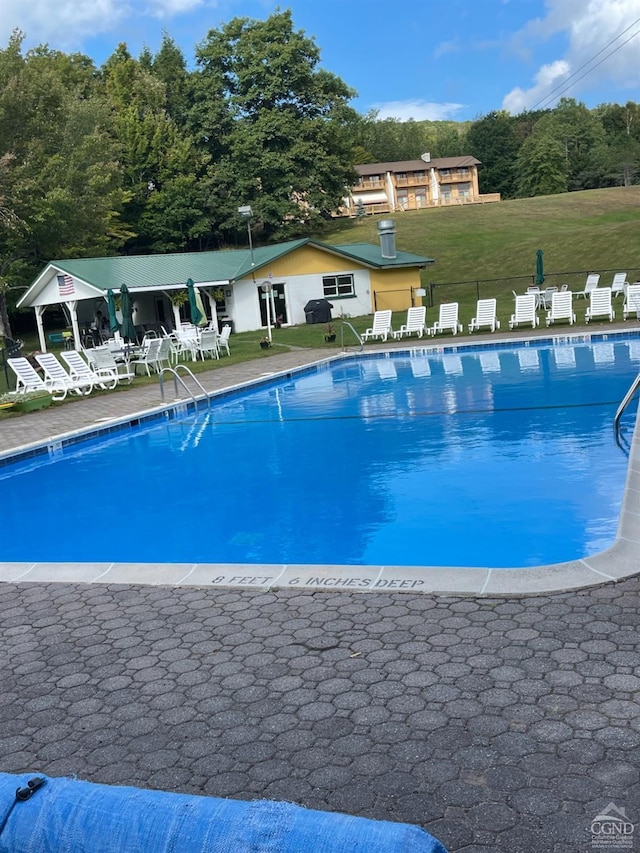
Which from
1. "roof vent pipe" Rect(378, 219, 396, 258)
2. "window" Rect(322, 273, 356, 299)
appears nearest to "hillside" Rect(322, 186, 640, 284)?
"roof vent pipe" Rect(378, 219, 396, 258)

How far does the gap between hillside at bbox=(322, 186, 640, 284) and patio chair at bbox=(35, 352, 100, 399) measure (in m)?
Result: 25.0

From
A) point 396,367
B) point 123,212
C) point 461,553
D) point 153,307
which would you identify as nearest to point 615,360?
point 396,367

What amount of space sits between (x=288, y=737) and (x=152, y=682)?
946 mm

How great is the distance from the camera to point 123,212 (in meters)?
48.0

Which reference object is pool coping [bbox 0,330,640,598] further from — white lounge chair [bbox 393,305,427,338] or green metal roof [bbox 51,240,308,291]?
green metal roof [bbox 51,240,308,291]

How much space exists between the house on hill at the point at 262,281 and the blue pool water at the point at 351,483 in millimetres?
18240

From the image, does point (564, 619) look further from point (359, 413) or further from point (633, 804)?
point (359, 413)

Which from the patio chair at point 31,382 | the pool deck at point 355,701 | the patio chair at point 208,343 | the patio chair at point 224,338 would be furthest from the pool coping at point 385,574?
the patio chair at point 224,338

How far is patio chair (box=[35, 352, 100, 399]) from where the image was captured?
16.3 metres

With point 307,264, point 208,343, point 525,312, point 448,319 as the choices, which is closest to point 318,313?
point 307,264

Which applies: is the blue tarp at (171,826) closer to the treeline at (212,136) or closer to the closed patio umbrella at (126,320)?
the closed patio umbrella at (126,320)

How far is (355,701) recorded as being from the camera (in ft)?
11.6

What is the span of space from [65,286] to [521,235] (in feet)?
109

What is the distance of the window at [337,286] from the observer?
113 feet
